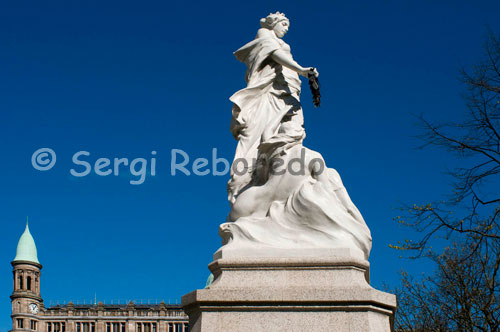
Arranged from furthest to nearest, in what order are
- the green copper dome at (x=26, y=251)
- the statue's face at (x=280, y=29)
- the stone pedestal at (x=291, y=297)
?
the green copper dome at (x=26, y=251) → the statue's face at (x=280, y=29) → the stone pedestal at (x=291, y=297)

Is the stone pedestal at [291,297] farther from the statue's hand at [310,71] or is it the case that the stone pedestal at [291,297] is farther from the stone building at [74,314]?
the stone building at [74,314]

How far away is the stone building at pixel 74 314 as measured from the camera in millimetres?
111938

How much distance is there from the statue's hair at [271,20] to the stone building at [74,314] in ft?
334

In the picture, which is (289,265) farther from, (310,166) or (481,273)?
(481,273)

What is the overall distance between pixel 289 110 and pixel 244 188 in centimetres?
146

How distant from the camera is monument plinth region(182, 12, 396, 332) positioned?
371 inches

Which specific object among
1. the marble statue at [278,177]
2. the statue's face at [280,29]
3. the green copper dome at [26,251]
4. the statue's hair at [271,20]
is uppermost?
the green copper dome at [26,251]

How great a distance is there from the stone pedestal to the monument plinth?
13 mm

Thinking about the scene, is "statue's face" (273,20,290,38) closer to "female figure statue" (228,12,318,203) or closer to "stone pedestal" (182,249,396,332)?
"female figure statue" (228,12,318,203)

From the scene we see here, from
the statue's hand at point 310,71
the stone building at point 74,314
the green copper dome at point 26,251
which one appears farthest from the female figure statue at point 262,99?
the green copper dome at point 26,251

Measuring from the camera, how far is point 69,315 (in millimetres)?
113625

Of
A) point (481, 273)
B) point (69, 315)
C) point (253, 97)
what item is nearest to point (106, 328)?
point (69, 315)

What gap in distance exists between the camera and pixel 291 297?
9.45 metres

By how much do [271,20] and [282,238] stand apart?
426cm
